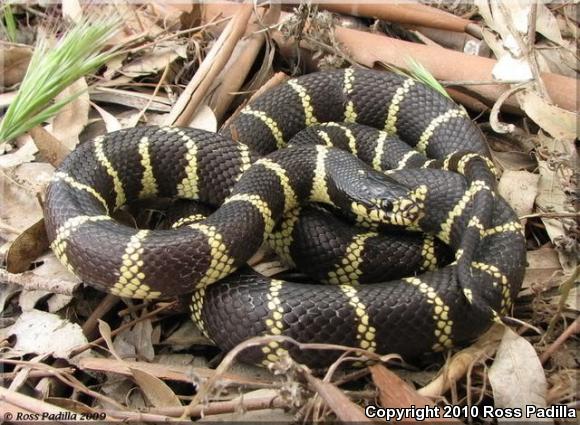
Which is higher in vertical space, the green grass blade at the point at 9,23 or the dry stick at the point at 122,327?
the green grass blade at the point at 9,23

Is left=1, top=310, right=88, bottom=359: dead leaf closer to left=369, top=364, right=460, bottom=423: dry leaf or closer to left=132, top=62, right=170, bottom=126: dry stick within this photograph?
left=369, top=364, right=460, bottom=423: dry leaf

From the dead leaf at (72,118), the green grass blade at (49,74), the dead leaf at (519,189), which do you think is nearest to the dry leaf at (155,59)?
the dead leaf at (72,118)

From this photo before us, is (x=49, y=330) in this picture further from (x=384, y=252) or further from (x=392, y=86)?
(x=392, y=86)

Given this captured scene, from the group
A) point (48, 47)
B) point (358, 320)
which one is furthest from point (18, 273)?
point (358, 320)

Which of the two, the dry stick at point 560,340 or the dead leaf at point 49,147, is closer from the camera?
the dry stick at point 560,340

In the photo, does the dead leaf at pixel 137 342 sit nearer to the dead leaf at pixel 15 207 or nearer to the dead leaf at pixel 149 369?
the dead leaf at pixel 149 369
